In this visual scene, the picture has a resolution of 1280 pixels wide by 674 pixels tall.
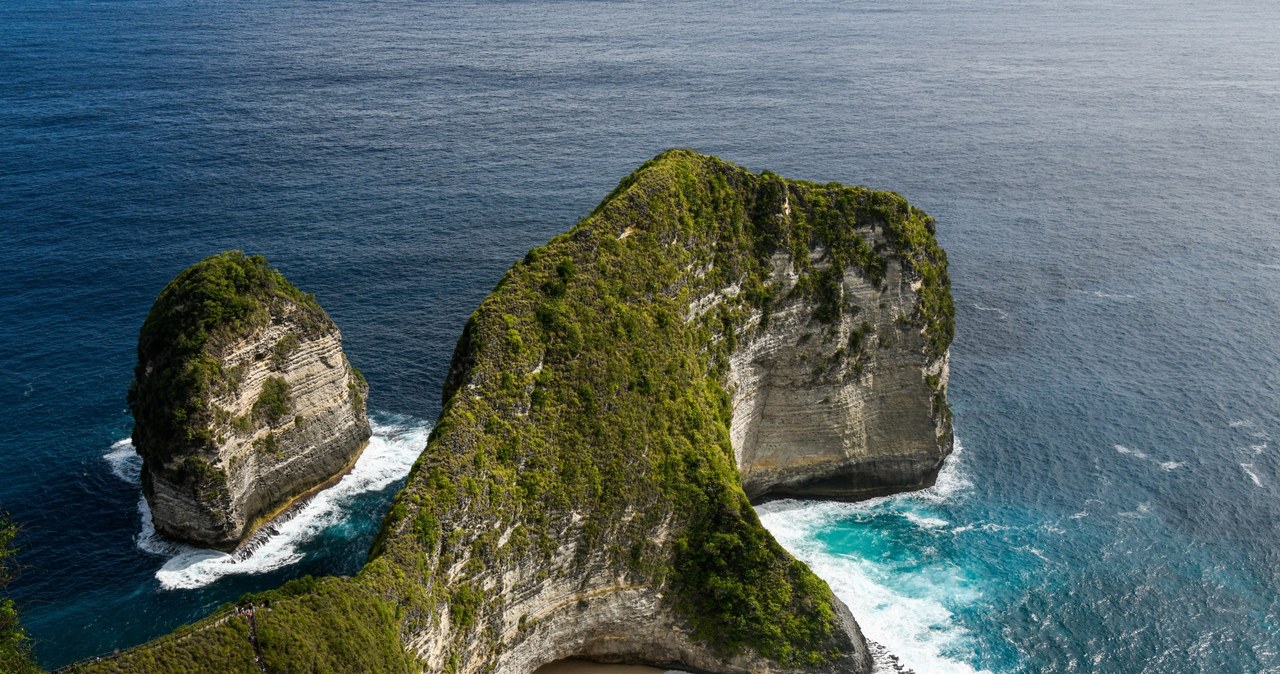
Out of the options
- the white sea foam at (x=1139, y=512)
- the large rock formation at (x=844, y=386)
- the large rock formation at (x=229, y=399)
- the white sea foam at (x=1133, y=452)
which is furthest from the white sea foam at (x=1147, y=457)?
the large rock formation at (x=229, y=399)

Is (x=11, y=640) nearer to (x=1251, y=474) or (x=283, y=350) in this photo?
(x=283, y=350)

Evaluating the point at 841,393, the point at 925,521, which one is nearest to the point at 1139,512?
the point at 925,521

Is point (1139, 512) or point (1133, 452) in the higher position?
point (1133, 452)

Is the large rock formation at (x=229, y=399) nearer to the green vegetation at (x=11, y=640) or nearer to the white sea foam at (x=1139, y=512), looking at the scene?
the green vegetation at (x=11, y=640)

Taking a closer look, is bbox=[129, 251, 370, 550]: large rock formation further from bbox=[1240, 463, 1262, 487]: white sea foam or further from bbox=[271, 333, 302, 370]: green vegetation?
bbox=[1240, 463, 1262, 487]: white sea foam

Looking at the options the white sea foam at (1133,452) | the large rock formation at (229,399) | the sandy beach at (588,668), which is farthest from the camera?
the white sea foam at (1133,452)

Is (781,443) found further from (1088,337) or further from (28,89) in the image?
(28,89)
